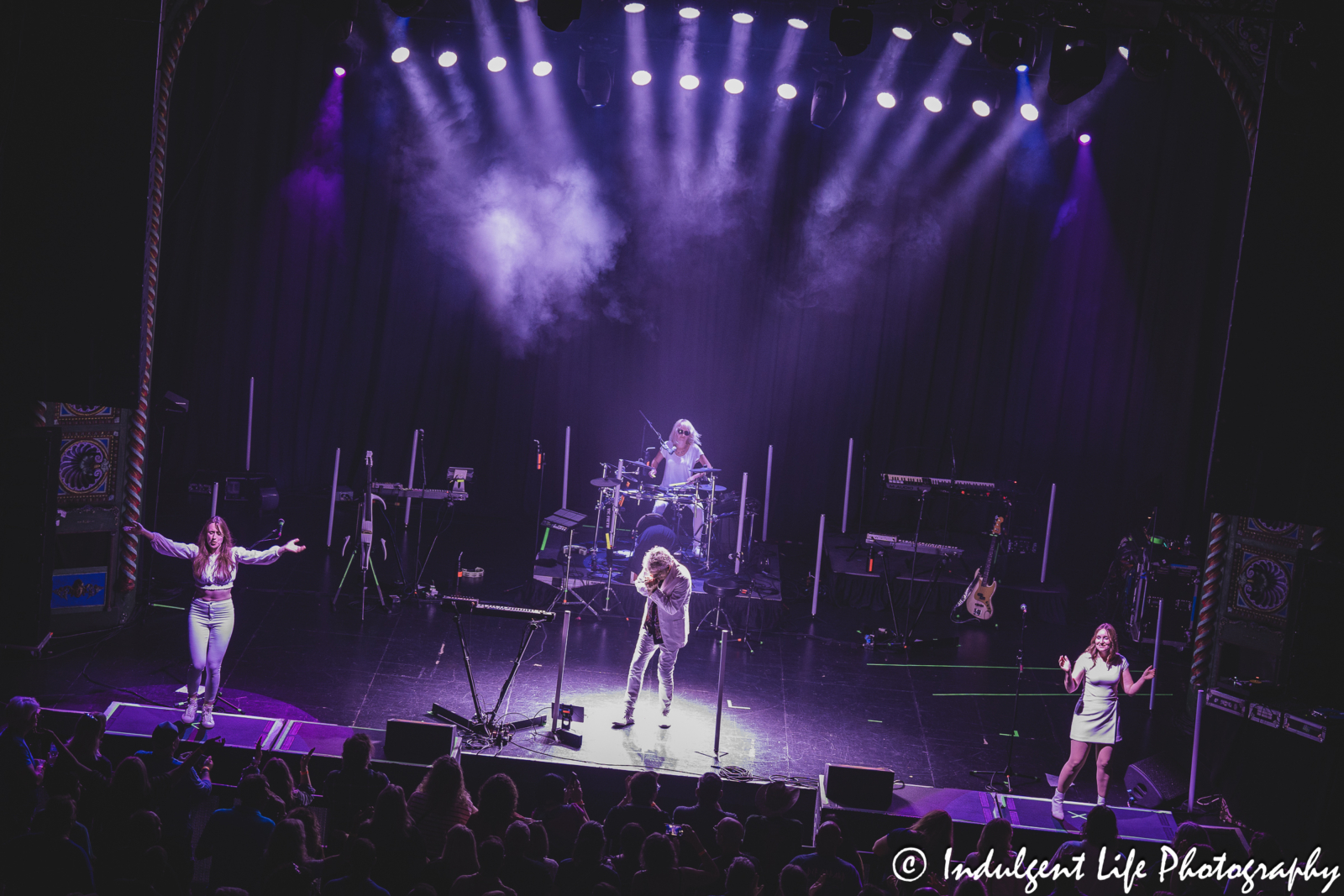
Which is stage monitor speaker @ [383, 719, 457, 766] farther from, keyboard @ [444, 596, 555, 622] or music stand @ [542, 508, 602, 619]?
music stand @ [542, 508, 602, 619]

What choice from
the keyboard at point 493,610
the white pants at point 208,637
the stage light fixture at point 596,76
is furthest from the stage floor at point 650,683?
the stage light fixture at point 596,76

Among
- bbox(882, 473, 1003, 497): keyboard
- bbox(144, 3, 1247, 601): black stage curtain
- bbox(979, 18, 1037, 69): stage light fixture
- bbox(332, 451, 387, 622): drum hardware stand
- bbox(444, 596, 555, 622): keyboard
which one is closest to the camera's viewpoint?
bbox(444, 596, 555, 622): keyboard

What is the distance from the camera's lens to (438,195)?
1566 cm

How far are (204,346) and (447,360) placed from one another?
3.34 m

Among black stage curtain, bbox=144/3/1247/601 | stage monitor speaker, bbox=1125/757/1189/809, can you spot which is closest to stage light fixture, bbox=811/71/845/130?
black stage curtain, bbox=144/3/1247/601

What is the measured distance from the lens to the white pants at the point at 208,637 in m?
8.79

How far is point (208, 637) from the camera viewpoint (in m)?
8.84

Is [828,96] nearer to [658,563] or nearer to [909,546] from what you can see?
[909,546]

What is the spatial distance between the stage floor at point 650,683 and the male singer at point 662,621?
0.30 meters

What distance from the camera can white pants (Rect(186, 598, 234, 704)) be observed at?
8789 mm

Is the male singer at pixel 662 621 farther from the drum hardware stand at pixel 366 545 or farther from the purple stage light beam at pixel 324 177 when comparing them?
the purple stage light beam at pixel 324 177

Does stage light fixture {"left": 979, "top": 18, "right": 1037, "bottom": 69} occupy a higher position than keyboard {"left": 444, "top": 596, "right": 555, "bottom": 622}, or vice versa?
stage light fixture {"left": 979, "top": 18, "right": 1037, "bottom": 69}

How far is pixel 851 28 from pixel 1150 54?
2.59 m

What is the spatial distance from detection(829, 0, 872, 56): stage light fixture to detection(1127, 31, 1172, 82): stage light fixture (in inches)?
92.3
